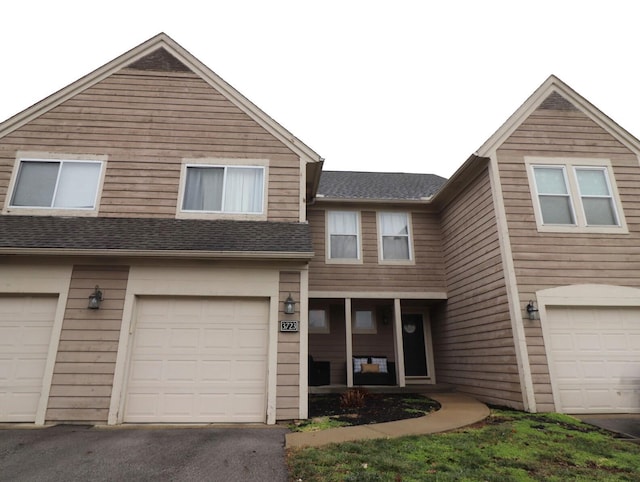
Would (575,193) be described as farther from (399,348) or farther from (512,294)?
(399,348)

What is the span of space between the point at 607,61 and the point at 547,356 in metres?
21.4

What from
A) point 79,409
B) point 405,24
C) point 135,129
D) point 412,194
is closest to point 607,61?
point 405,24

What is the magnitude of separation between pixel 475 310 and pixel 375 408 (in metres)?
3.67

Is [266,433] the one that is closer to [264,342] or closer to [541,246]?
[264,342]

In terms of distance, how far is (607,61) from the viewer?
19531 mm

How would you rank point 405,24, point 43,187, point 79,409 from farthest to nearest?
point 405,24 → point 43,187 → point 79,409

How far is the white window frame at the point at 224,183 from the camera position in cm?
769

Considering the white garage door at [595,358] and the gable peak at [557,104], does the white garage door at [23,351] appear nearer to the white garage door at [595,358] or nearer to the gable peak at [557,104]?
the white garage door at [595,358]

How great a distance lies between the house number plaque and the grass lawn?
245 cm

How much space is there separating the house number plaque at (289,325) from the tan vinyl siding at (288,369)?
65mm

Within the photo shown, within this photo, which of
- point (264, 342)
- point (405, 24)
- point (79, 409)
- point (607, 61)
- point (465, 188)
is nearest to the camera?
point (79, 409)

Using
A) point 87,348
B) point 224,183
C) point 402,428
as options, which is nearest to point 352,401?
point 402,428

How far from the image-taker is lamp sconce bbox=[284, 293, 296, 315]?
666 centimetres

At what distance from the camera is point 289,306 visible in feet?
21.9
